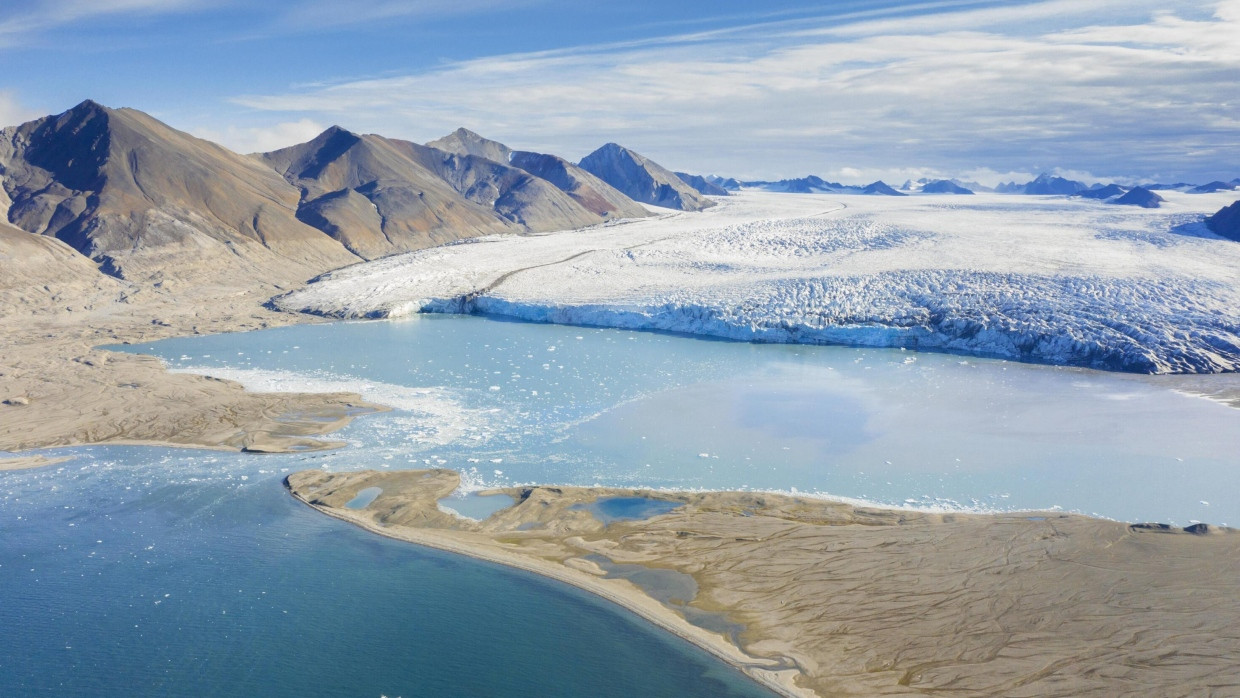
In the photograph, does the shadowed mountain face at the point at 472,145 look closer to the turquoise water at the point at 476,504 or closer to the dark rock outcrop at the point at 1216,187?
the turquoise water at the point at 476,504

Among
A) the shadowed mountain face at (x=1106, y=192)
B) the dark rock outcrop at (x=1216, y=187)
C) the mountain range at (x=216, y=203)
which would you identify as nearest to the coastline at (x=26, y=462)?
the mountain range at (x=216, y=203)

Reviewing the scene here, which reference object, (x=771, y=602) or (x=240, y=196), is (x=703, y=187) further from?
(x=771, y=602)

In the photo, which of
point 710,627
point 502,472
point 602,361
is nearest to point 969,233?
point 602,361

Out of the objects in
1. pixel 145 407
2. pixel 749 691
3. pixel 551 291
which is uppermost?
pixel 551 291

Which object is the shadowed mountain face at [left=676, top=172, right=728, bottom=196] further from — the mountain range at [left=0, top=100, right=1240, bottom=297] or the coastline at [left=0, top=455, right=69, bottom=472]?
the coastline at [left=0, top=455, right=69, bottom=472]

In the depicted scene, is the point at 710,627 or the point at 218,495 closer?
the point at 710,627

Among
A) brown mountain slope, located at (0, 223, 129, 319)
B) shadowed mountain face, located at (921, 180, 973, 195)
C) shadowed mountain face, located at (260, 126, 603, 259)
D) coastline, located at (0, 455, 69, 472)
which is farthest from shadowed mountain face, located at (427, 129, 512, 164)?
shadowed mountain face, located at (921, 180, 973, 195)
